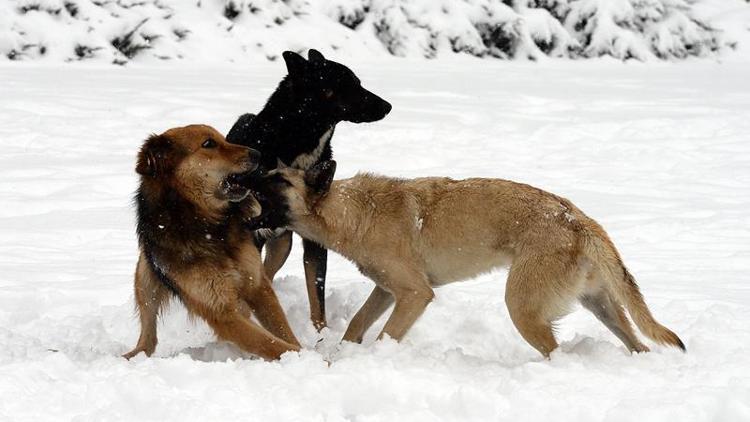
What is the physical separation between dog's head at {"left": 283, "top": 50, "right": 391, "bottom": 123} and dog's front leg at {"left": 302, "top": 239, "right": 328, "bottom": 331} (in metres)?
1.21

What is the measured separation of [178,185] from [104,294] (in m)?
2.13

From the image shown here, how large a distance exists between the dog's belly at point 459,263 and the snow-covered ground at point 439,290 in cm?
47

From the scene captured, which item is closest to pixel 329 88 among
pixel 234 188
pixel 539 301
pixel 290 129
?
pixel 290 129

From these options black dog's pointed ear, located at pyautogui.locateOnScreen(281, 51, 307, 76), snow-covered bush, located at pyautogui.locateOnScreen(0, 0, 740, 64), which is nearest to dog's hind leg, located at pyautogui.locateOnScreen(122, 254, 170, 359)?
black dog's pointed ear, located at pyautogui.locateOnScreen(281, 51, 307, 76)

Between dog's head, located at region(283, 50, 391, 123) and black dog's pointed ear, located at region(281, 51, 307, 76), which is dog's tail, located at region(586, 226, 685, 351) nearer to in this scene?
dog's head, located at region(283, 50, 391, 123)

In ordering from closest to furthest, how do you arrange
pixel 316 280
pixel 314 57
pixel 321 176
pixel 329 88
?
pixel 321 176 < pixel 316 280 < pixel 329 88 < pixel 314 57

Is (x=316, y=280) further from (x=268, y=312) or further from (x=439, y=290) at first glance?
(x=439, y=290)

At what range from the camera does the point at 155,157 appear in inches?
214

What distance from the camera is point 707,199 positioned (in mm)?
10906

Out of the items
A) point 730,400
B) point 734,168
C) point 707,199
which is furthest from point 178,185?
point 734,168

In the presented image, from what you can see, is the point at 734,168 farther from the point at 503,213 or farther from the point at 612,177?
the point at 503,213

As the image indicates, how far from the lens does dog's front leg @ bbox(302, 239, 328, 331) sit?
21.7 ft

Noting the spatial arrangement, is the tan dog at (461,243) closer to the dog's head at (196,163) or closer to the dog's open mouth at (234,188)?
the dog's open mouth at (234,188)

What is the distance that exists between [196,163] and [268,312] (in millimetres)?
1151
